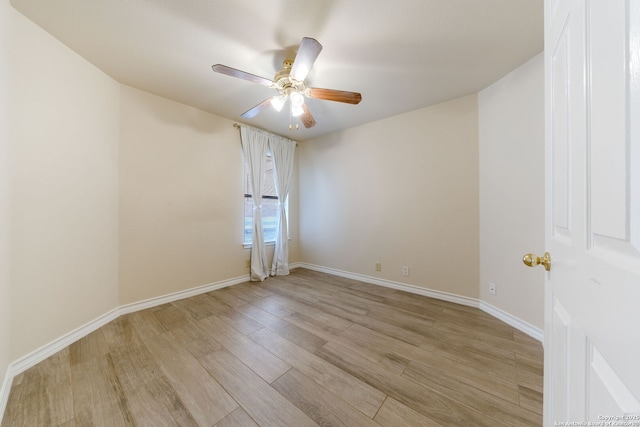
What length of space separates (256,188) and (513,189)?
3.09m

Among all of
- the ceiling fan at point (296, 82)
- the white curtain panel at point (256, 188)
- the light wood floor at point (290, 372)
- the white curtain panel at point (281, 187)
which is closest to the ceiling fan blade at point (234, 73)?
the ceiling fan at point (296, 82)

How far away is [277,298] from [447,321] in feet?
6.10

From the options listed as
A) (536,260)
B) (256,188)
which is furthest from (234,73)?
(536,260)

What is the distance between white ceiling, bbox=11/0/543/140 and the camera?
139cm

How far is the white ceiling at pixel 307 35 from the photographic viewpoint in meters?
1.39

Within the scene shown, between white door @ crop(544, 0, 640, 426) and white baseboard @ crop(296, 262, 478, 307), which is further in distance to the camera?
white baseboard @ crop(296, 262, 478, 307)

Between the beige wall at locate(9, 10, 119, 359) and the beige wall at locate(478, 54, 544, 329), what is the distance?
3836mm

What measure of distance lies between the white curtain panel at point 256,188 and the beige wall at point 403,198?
0.91m

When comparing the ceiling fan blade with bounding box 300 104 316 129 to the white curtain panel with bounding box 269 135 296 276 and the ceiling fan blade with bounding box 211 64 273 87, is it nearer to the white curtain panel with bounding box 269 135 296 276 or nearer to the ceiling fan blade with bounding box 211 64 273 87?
the ceiling fan blade with bounding box 211 64 273 87

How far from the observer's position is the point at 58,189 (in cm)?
170

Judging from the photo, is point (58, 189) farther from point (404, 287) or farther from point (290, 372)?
point (404, 287)

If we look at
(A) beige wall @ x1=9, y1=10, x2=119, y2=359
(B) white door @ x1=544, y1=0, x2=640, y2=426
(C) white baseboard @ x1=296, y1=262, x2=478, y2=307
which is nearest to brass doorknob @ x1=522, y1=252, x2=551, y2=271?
(B) white door @ x1=544, y1=0, x2=640, y2=426

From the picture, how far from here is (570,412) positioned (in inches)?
22.5

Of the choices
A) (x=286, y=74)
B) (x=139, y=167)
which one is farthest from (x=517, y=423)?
(x=139, y=167)
